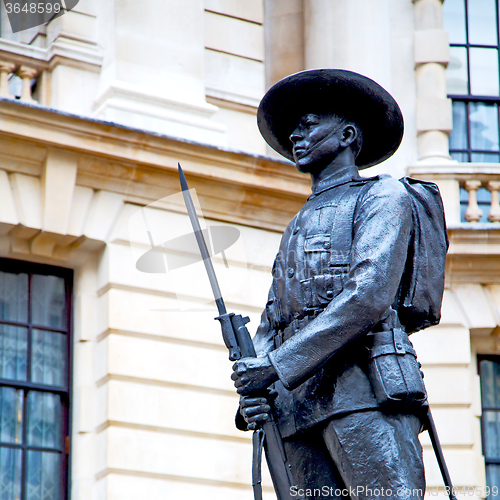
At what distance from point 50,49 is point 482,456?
6.38m

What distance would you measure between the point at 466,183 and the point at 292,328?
31.1 feet

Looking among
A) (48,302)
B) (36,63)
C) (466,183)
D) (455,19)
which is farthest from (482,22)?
(48,302)

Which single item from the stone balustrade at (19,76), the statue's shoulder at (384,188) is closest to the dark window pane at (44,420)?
the stone balustrade at (19,76)

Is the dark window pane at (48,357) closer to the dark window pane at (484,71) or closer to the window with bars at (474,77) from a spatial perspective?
the window with bars at (474,77)

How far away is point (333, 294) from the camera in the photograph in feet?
16.5

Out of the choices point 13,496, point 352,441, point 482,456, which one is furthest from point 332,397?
point 482,456

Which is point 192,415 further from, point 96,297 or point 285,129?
point 285,129

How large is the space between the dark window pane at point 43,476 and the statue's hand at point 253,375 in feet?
22.6

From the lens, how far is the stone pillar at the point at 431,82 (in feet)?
47.7

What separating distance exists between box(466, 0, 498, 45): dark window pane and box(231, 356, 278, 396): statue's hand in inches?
448

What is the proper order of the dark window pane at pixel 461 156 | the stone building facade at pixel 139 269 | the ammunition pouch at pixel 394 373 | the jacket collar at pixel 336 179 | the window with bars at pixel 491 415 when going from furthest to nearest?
1. the dark window pane at pixel 461 156
2. the window with bars at pixel 491 415
3. the stone building facade at pixel 139 269
4. the jacket collar at pixel 336 179
5. the ammunition pouch at pixel 394 373

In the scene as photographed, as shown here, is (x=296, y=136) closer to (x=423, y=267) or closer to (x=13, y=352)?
(x=423, y=267)

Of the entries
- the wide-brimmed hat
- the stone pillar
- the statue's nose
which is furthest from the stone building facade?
the statue's nose

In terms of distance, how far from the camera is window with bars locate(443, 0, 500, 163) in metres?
15.1
